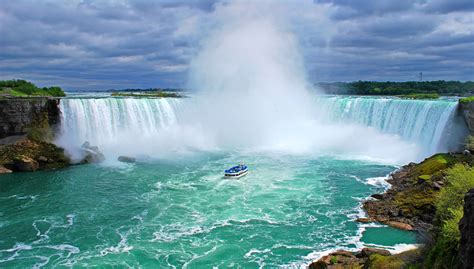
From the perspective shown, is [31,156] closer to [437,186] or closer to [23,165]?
[23,165]

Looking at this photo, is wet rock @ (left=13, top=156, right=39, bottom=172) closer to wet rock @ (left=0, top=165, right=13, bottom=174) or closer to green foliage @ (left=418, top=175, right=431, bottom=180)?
wet rock @ (left=0, top=165, right=13, bottom=174)

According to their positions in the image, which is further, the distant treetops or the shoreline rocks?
the distant treetops

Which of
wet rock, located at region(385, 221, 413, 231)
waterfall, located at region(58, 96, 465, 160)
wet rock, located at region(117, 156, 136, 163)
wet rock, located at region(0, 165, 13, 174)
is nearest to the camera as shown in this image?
wet rock, located at region(385, 221, 413, 231)

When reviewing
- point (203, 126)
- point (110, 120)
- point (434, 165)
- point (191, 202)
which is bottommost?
point (191, 202)

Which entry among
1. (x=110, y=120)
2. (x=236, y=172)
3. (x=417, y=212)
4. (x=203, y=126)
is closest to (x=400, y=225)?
(x=417, y=212)

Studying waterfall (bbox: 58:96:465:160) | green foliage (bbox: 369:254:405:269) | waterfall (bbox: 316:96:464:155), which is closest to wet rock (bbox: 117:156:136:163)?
waterfall (bbox: 58:96:465:160)

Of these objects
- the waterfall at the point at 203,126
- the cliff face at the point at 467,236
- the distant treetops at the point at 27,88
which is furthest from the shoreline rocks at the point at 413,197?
the distant treetops at the point at 27,88

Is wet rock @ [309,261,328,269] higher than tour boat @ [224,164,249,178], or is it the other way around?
tour boat @ [224,164,249,178]
